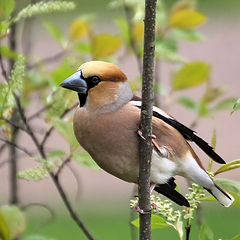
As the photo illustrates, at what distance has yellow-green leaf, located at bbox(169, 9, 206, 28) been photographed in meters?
3.47

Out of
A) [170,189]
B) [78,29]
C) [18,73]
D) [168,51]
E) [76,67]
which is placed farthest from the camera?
[78,29]

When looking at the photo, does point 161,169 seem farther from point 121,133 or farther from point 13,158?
point 13,158

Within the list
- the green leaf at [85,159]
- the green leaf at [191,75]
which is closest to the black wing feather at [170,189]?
the green leaf at [85,159]

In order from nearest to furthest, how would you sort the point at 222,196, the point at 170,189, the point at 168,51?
the point at 222,196 < the point at 170,189 < the point at 168,51

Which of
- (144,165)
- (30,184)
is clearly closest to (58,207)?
(30,184)

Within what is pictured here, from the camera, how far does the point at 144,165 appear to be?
2271 mm

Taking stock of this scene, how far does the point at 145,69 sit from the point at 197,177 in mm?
938

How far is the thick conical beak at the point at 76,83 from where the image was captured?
2.70 m

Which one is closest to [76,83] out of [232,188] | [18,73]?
[18,73]

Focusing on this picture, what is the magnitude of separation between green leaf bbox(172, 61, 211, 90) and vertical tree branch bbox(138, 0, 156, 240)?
1248 mm

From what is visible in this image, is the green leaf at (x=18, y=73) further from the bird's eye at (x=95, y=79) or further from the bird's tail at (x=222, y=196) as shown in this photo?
the bird's tail at (x=222, y=196)

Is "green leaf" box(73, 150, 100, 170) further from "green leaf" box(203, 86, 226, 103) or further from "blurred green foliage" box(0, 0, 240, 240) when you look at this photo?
"green leaf" box(203, 86, 226, 103)

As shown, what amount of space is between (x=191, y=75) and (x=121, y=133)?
84cm

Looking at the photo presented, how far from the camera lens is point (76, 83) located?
2750mm
